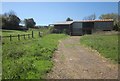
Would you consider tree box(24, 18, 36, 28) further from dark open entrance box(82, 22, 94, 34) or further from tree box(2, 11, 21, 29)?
dark open entrance box(82, 22, 94, 34)

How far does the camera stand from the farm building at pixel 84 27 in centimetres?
6829

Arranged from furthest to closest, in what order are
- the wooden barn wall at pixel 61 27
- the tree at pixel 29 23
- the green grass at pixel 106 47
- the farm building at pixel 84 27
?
the tree at pixel 29 23 < the wooden barn wall at pixel 61 27 < the farm building at pixel 84 27 < the green grass at pixel 106 47

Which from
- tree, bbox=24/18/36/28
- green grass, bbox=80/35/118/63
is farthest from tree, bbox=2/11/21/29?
green grass, bbox=80/35/118/63

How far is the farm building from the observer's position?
224ft

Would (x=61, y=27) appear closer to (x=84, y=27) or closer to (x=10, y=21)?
(x=84, y=27)

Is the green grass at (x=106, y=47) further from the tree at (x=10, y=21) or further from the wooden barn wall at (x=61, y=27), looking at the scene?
the tree at (x=10, y=21)

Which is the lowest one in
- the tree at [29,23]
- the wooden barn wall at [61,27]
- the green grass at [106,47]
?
the green grass at [106,47]

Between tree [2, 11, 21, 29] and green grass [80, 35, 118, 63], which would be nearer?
green grass [80, 35, 118, 63]

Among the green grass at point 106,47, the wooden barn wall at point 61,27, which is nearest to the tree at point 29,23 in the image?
the wooden barn wall at point 61,27

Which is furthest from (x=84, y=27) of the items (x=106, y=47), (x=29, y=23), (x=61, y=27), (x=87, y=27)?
(x=106, y=47)

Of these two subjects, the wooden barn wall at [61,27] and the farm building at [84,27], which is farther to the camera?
the wooden barn wall at [61,27]

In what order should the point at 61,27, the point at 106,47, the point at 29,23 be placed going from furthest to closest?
the point at 29,23 → the point at 61,27 → the point at 106,47

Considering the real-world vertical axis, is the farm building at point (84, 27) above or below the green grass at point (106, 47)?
above

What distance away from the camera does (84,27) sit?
71250 mm
